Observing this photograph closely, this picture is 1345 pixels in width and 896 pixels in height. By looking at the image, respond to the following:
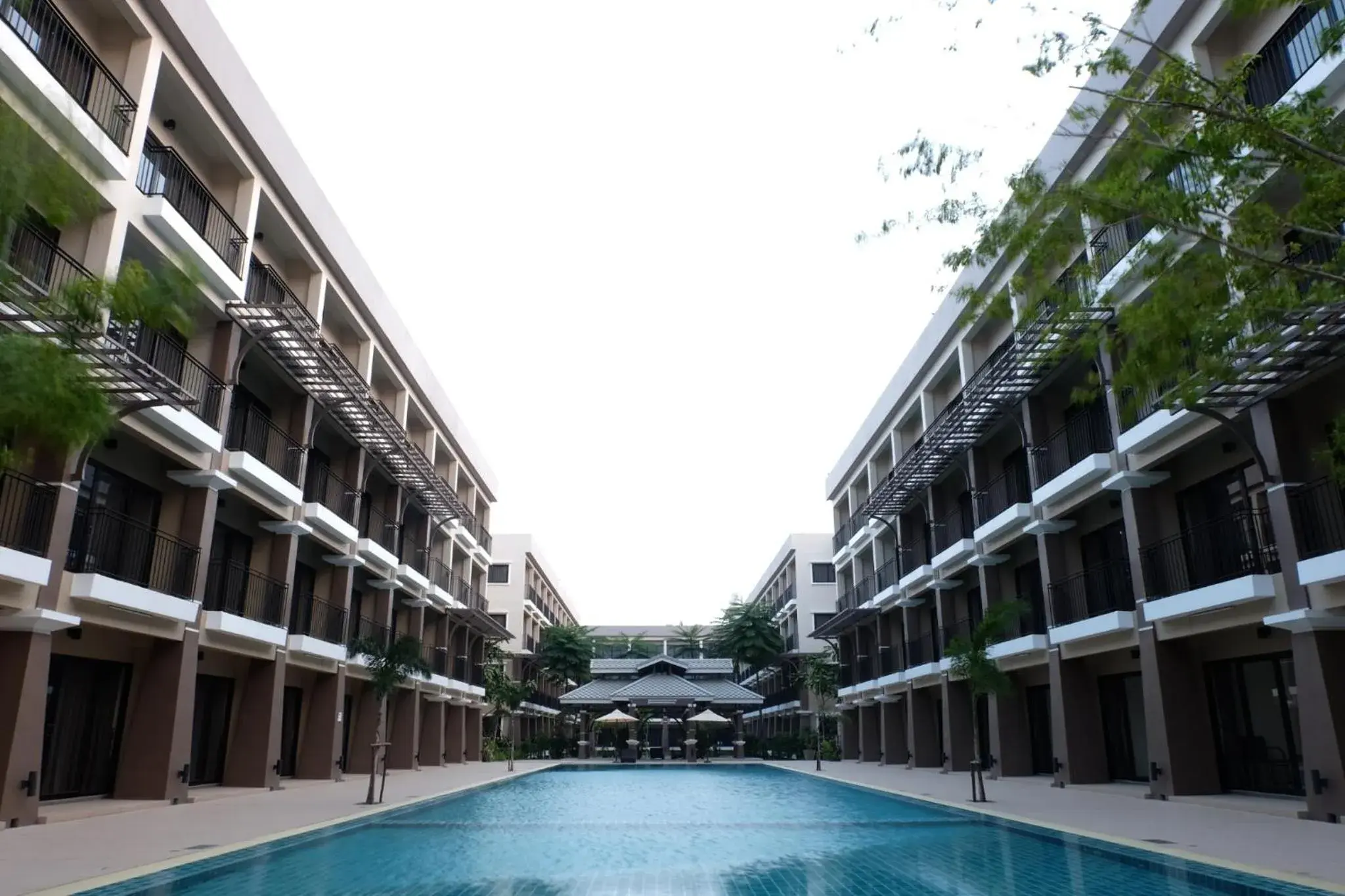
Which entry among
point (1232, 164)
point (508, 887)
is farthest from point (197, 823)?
point (1232, 164)

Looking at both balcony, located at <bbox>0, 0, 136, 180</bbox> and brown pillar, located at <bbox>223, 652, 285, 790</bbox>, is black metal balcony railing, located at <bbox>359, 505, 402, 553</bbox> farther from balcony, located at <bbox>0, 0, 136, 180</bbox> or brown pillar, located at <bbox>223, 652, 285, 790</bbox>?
balcony, located at <bbox>0, 0, 136, 180</bbox>

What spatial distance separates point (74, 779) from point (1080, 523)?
18.6 metres

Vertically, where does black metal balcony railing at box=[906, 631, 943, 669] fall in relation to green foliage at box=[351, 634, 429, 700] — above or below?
above

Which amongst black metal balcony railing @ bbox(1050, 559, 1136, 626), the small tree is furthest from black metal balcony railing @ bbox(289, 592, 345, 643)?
the small tree

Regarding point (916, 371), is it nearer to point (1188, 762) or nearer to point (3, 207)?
point (1188, 762)

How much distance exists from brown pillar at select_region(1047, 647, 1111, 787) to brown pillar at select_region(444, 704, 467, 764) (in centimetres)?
2192

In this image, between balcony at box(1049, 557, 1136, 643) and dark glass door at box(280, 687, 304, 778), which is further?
dark glass door at box(280, 687, 304, 778)

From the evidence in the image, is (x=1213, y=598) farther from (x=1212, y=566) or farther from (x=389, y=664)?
(x=389, y=664)

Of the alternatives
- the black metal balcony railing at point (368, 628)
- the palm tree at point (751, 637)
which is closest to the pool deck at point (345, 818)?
the black metal balcony railing at point (368, 628)

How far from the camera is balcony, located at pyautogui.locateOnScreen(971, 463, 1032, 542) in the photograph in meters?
19.7

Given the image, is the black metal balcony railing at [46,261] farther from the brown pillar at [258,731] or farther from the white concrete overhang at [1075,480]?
the white concrete overhang at [1075,480]

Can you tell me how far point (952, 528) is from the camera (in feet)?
83.7

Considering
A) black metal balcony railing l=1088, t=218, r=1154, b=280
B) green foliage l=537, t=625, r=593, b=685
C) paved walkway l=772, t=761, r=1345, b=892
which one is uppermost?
black metal balcony railing l=1088, t=218, r=1154, b=280

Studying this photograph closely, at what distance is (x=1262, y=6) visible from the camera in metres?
6.44
